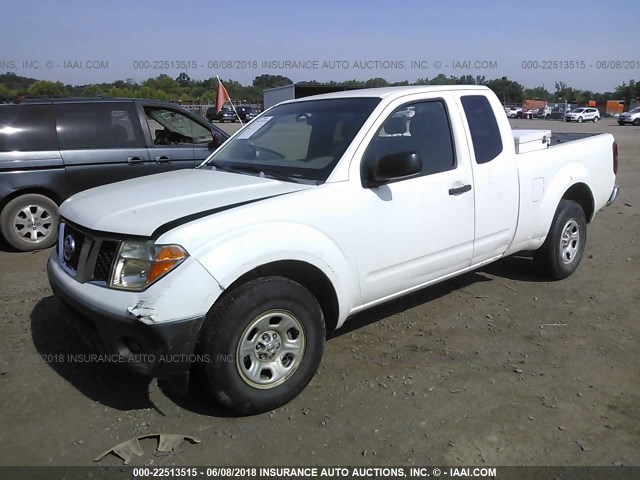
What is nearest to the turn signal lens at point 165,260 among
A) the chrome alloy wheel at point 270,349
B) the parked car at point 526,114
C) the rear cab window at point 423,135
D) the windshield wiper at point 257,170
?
the chrome alloy wheel at point 270,349

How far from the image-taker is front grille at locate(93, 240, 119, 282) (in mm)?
2869

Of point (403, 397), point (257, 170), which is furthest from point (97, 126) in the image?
point (403, 397)

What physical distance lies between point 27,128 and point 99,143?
2.63 feet

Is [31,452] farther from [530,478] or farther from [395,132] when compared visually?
[395,132]

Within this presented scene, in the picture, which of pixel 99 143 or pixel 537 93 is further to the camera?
pixel 537 93


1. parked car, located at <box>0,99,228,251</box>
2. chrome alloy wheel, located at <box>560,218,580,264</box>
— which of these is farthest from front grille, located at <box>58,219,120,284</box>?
chrome alloy wheel, located at <box>560,218,580,264</box>

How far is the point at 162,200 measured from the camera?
10.6ft

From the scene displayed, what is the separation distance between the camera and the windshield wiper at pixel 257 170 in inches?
140

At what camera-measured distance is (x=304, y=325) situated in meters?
3.17

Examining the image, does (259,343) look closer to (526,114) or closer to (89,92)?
(89,92)

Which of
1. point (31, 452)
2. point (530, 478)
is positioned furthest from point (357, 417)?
point (31, 452)

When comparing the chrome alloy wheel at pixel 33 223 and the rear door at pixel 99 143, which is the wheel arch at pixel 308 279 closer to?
the rear door at pixel 99 143

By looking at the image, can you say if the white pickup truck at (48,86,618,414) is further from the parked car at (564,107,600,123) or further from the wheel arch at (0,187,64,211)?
the parked car at (564,107,600,123)

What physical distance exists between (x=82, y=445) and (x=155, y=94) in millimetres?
51119
